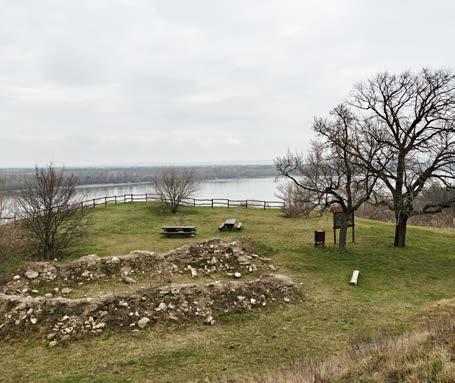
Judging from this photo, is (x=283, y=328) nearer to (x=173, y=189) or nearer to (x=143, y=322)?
(x=143, y=322)

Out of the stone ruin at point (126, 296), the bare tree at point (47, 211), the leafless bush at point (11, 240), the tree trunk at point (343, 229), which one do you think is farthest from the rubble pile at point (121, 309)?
the tree trunk at point (343, 229)

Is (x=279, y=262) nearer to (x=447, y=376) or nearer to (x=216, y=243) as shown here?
(x=216, y=243)

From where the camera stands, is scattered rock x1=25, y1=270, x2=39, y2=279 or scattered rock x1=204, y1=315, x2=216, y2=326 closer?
scattered rock x1=204, y1=315, x2=216, y2=326

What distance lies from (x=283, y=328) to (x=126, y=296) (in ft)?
15.1

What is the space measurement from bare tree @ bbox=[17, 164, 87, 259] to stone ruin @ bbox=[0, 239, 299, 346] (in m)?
3.81

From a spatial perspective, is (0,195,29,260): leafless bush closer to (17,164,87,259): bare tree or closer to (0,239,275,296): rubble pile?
(17,164,87,259): bare tree

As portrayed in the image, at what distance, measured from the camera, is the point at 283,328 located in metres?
10.3

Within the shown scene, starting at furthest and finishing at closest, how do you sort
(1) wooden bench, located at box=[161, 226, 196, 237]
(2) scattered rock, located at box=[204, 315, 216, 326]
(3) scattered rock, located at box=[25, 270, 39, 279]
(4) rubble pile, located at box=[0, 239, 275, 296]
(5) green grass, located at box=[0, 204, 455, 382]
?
(1) wooden bench, located at box=[161, 226, 196, 237] < (3) scattered rock, located at box=[25, 270, 39, 279] < (4) rubble pile, located at box=[0, 239, 275, 296] < (2) scattered rock, located at box=[204, 315, 216, 326] < (5) green grass, located at box=[0, 204, 455, 382]

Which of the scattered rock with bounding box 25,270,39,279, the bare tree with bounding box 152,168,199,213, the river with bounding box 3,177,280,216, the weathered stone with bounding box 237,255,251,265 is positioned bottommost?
the scattered rock with bounding box 25,270,39,279

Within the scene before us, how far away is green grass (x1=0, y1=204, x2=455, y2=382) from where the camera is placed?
28.0 ft

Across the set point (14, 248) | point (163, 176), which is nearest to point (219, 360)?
point (14, 248)

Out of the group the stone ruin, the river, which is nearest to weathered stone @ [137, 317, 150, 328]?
the stone ruin

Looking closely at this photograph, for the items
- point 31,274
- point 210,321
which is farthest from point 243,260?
point 31,274

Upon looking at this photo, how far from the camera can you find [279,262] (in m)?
16.8
